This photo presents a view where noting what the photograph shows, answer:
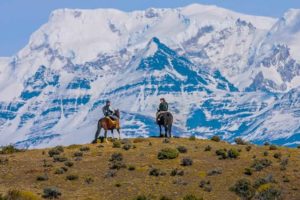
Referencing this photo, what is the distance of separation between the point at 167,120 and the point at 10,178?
24851 mm

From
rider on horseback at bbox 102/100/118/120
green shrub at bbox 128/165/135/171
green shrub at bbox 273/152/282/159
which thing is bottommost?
green shrub at bbox 128/165/135/171

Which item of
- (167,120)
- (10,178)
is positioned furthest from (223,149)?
(10,178)

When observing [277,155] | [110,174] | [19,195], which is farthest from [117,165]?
[19,195]

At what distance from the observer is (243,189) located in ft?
216

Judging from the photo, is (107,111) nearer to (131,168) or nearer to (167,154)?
(167,154)

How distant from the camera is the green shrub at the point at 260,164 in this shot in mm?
72938

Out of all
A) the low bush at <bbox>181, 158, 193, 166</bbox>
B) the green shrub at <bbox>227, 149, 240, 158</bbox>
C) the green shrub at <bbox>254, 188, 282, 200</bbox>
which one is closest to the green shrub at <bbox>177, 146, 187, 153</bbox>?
the green shrub at <bbox>227, 149, 240, 158</bbox>

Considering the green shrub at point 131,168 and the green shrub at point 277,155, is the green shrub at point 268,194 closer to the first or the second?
the green shrub at point 131,168

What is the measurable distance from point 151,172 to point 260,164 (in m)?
8.04

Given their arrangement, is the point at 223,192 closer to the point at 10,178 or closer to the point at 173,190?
the point at 173,190

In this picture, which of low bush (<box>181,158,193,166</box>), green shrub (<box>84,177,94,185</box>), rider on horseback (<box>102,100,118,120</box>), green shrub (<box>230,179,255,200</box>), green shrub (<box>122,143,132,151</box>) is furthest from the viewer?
rider on horseback (<box>102,100,118,120</box>)

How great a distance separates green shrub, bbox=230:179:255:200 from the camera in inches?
2534

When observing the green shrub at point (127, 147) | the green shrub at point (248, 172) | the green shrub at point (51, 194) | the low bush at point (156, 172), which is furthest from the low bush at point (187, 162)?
the green shrub at point (51, 194)

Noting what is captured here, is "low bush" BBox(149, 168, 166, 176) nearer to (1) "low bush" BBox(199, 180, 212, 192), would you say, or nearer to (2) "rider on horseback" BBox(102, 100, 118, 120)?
(1) "low bush" BBox(199, 180, 212, 192)
